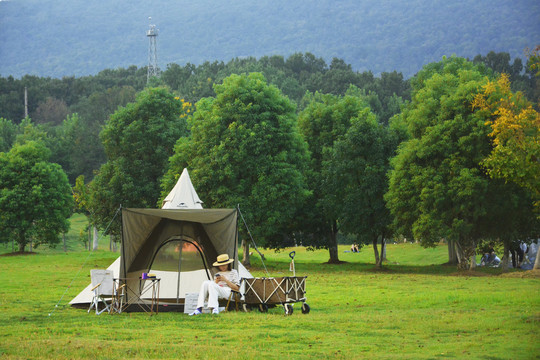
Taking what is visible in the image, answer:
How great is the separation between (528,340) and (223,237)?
934 centimetres

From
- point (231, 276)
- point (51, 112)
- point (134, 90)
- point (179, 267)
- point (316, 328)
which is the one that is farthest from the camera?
point (51, 112)

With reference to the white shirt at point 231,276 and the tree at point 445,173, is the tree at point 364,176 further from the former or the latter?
the white shirt at point 231,276

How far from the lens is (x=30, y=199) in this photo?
167 feet

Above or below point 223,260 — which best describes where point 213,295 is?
below

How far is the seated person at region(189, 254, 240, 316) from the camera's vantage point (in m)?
17.5

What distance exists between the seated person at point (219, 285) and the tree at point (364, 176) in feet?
72.4

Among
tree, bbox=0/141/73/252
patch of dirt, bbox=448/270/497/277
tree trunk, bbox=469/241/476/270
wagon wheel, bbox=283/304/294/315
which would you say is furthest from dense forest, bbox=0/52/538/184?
wagon wheel, bbox=283/304/294/315

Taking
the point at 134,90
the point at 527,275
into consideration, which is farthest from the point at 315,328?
the point at 134,90

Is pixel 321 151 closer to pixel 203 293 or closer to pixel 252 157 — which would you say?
pixel 252 157

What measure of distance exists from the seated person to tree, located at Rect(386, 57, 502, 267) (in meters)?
18.2

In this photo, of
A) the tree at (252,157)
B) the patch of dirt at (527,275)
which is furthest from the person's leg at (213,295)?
the tree at (252,157)

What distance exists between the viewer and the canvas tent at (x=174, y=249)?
18969 millimetres

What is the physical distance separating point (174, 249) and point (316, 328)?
6.48m

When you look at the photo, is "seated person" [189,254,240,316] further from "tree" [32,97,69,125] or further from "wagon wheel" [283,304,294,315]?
"tree" [32,97,69,125]
